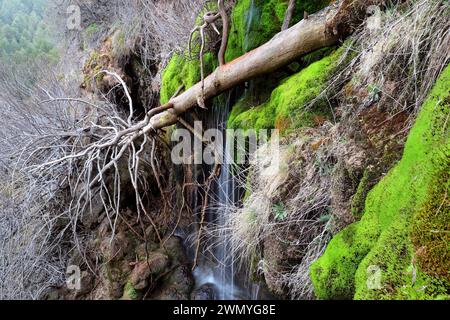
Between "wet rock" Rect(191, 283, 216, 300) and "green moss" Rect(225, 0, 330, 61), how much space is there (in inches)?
139

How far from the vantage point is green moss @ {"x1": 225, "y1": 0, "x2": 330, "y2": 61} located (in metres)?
3.67

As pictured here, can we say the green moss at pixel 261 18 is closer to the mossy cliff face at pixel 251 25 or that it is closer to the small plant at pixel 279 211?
the mossy cliff face at pixel 251 25

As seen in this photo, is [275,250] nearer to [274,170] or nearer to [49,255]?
[274,170]

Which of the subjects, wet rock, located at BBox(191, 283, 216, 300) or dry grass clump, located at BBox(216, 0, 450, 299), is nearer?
dry grass clump, located at BBox(216, 0, 450, 299)

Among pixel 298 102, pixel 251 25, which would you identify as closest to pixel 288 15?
pixel 251 25

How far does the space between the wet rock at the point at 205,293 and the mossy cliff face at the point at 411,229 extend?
11.2 ft

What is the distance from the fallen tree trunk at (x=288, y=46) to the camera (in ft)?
9.21

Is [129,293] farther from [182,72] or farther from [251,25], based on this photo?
[251,25]

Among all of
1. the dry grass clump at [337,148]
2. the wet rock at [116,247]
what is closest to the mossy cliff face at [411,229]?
the dry grass clump at [337,148]

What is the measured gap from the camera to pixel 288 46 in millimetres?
3211

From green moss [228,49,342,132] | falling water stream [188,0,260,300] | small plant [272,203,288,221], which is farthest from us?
falling water stream [188,0,260,300]

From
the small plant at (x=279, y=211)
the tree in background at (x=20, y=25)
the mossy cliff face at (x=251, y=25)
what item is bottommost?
the small plant at (x=279, y=211)

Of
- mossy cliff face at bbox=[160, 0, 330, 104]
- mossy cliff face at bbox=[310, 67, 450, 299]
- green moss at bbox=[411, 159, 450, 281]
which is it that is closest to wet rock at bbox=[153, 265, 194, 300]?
mossy cliff face at bbox=[160, 0, 330, 104]

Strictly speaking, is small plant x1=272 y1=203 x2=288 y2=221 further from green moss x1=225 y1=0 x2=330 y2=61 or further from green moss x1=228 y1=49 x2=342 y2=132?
green moss x1=225 y1=0 x2=330 y2=61
